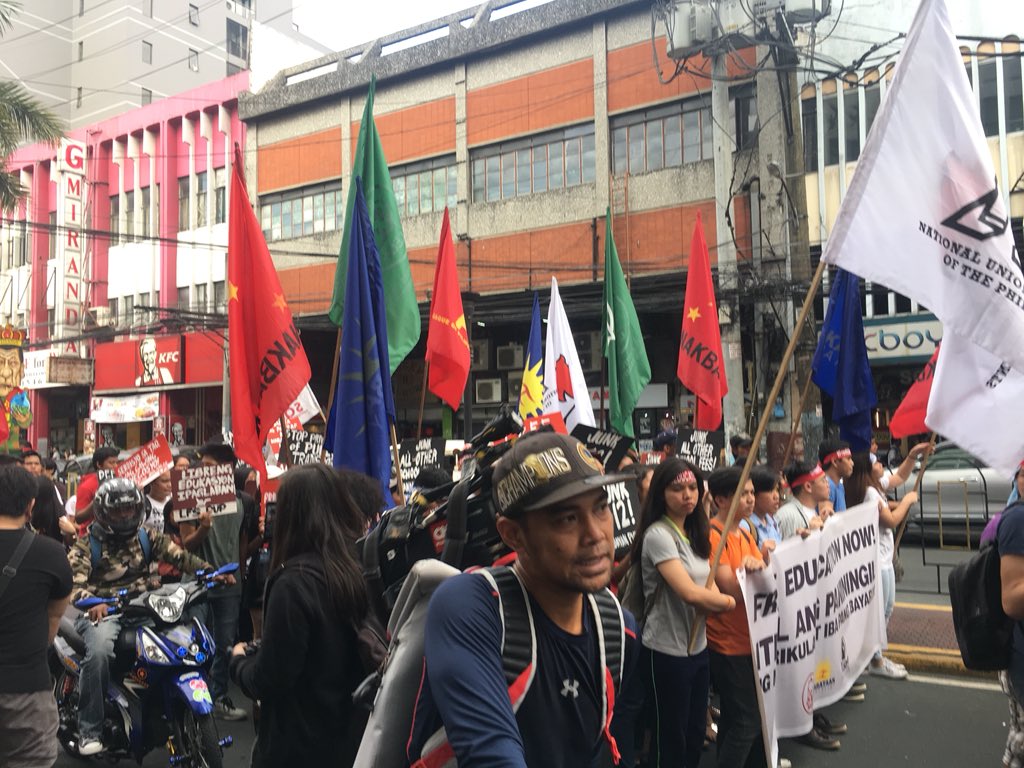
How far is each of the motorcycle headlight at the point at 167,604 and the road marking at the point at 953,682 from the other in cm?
511

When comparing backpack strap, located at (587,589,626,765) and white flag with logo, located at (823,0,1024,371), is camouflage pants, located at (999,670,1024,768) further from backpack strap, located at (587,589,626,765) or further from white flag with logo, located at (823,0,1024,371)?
backpack strap, located at (587,589,626,765)

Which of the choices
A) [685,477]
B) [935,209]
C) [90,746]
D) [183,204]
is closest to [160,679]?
[90,746]

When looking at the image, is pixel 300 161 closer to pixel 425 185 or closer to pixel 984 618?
pixel 425 185

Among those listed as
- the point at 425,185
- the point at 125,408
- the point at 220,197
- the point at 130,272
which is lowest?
the point at 125,408

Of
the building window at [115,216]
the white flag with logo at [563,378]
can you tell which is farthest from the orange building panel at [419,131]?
the white flag with logo at [563,378]

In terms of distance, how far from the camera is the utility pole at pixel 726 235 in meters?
17.6

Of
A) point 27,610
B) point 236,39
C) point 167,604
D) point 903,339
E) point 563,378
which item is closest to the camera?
point 27,610

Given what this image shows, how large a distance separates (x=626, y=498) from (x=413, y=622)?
318 cm

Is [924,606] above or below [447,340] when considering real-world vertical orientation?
below

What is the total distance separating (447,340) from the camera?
7230mm

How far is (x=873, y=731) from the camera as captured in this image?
17.7ft

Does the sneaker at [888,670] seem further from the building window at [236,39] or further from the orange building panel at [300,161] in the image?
the building window at [236,39]

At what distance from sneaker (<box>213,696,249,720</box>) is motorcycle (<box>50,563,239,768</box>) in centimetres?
104

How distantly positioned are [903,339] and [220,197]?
848 inches
